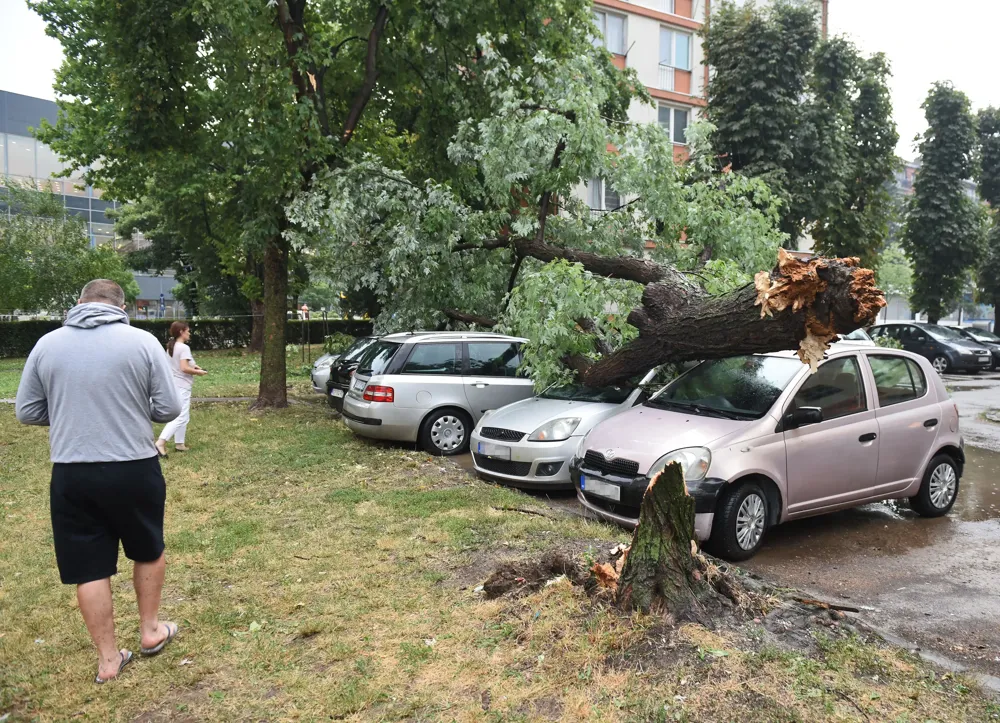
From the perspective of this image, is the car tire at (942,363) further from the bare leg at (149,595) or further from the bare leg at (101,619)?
the bare leg at (101,619)

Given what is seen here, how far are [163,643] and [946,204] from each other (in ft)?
100

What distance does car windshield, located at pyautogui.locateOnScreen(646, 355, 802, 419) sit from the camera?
20.9ft

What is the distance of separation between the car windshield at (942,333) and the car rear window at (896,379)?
1880 cm

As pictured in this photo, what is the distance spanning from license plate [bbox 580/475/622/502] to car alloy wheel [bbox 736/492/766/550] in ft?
3.01

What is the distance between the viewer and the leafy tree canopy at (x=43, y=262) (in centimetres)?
2803

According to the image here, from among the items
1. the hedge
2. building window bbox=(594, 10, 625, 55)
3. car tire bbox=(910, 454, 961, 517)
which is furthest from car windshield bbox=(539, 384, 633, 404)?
building window bbox=(594, 10, 625, 55)

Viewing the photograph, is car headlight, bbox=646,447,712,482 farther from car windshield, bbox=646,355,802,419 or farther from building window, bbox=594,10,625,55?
building window, bbox=594,10,625,55

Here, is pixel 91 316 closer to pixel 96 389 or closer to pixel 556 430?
pixel 96 389

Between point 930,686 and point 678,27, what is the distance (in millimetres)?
30967

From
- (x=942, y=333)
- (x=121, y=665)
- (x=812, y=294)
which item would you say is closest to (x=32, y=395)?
(x=121, y=665)

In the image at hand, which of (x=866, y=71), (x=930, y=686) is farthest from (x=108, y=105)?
(x=866, y=71)

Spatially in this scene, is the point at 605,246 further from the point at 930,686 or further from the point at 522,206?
the point at 930,686

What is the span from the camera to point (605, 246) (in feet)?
40.3

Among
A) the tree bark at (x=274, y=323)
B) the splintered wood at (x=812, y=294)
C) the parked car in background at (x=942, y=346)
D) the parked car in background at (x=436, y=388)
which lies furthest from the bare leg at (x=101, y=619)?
the parked car in background at (x=942, y=346)
